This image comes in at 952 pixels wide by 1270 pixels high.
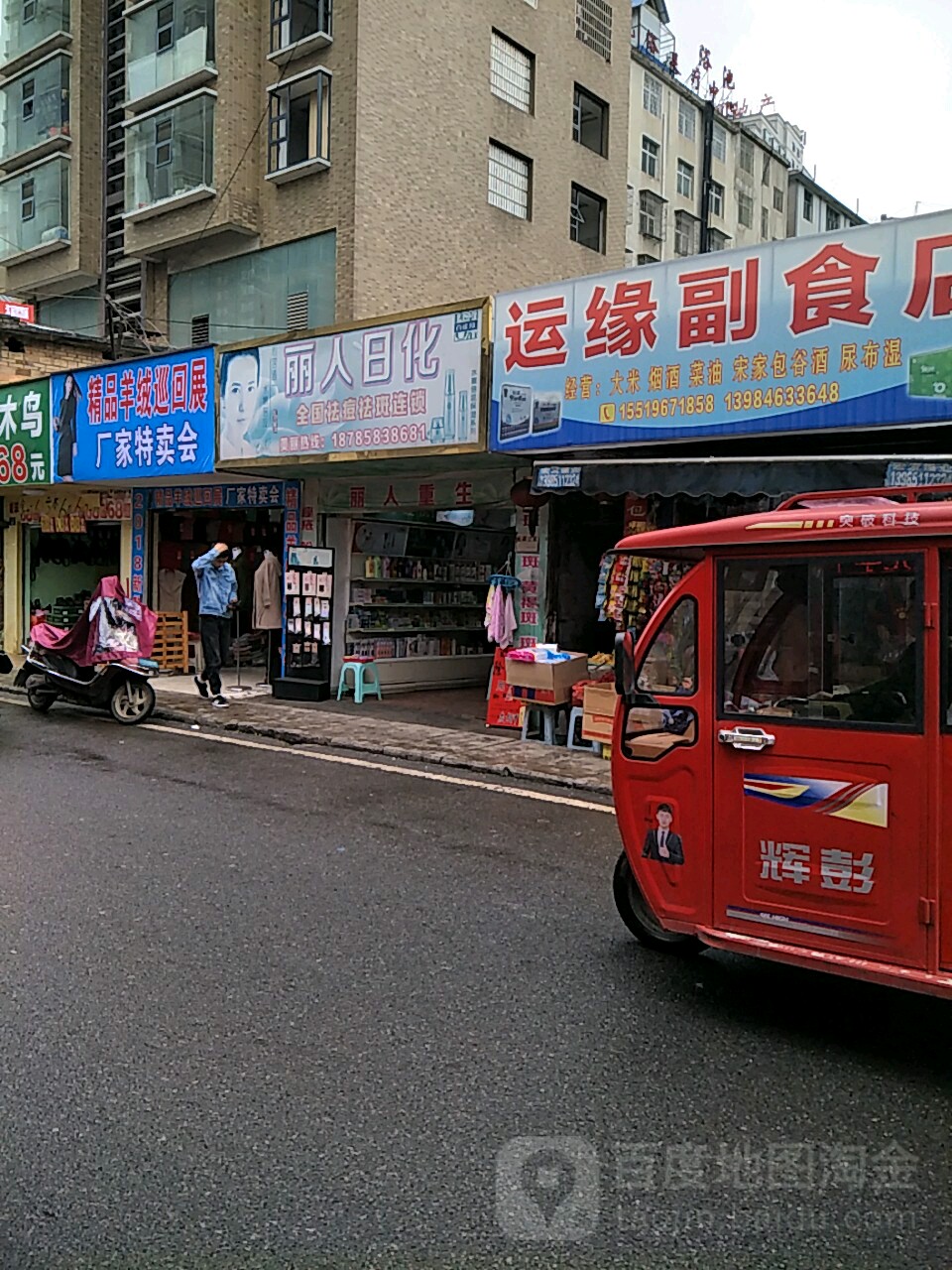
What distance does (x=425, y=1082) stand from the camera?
3.46 meters

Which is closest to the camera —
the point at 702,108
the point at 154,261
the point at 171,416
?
→ the point at 171,416

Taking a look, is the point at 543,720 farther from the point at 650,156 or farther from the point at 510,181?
the point at 650,156

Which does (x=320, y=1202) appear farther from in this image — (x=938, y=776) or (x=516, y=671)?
(x=516, y=671)

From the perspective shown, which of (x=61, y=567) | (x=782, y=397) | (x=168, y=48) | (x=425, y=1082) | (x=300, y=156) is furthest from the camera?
(x=168, y=48)

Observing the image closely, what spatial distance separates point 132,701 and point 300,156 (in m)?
14.6

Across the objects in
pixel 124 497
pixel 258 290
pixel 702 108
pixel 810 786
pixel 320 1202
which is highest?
pixel 702 108

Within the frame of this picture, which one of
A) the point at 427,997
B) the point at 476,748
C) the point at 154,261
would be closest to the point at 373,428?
the point at 476,748

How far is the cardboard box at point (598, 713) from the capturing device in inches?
375

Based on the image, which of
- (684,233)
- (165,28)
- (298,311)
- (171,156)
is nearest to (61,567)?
(298,311)

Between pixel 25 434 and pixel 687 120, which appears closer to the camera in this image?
pixel 25 434

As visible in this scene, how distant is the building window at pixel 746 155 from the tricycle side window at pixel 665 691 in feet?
150

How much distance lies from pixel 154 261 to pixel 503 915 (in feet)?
74.8

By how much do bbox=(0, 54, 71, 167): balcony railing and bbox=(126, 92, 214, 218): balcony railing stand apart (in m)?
3.71

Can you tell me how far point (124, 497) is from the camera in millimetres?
16250
